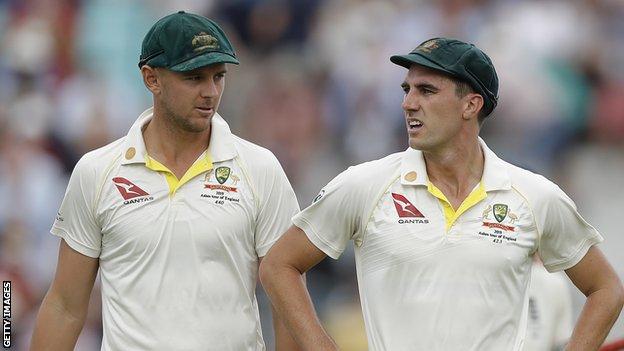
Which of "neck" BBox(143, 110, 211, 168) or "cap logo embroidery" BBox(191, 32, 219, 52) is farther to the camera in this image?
"neck" BBox(143, 110, 211, 168)

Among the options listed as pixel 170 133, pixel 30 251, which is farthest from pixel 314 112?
pixel 170 133

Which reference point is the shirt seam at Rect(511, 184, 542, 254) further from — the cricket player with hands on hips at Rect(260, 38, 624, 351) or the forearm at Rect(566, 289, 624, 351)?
the forearm at Rect(566, 289, 624, 351)

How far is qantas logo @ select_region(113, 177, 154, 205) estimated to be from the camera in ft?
18.6

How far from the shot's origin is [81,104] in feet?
37.3

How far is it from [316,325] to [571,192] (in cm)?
546

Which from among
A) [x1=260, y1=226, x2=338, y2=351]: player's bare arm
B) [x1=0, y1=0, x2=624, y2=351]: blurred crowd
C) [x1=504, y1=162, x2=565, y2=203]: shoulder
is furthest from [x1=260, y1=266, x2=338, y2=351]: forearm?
[x1=0, y1=0, x2=624, y2=351]: blurred crowd

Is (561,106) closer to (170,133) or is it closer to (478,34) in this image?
(478,34)

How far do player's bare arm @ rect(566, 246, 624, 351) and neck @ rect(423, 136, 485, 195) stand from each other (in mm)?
553

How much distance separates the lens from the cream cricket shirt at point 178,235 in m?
5.57

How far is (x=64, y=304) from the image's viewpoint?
588 centimetres

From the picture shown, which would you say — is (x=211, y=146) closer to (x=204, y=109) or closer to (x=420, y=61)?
(x=204, y=109)

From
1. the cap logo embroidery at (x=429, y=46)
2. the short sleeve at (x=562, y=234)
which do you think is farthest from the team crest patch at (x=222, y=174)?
the short sleeve at (x=562, y=234)

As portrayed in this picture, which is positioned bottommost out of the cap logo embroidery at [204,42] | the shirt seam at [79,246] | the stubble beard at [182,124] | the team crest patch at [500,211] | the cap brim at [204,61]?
the shirt seam at [79,246]

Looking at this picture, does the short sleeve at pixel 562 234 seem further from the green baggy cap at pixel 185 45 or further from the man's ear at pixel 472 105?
the green baggy cap at pixel 185 45
